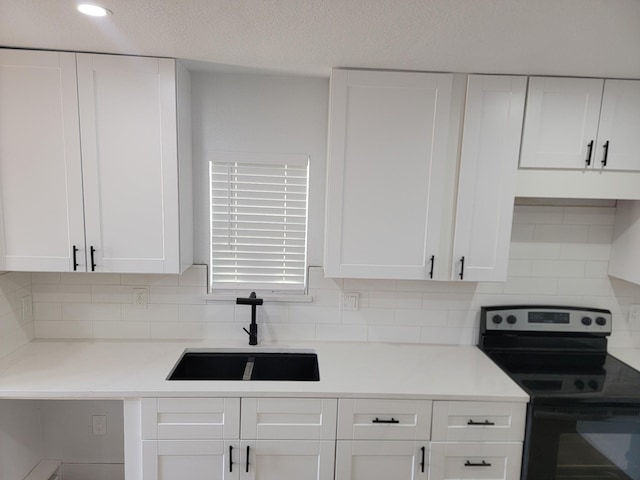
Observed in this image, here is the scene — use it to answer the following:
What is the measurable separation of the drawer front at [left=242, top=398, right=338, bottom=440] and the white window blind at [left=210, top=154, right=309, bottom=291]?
67cm

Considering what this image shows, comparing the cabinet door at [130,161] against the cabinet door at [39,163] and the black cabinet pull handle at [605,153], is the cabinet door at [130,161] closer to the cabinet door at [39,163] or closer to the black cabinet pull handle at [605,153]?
the cabinet door at [39,163]

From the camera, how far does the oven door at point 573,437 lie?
161 centimetres

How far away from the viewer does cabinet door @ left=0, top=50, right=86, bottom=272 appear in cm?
164

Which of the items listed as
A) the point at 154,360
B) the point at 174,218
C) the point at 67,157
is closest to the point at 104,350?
the point at 154,360

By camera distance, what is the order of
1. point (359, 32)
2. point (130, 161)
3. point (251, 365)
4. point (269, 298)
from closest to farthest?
point (359, 32) < point (130, 161) < point (251, 365) < point (269, 298)

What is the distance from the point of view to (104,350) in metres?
1.94

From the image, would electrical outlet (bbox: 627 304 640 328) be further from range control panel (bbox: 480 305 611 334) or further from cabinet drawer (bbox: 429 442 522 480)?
cabinet drawer (bbox: 429 442 522 480)

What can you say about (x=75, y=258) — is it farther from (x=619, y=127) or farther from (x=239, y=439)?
(x=619, y=127)

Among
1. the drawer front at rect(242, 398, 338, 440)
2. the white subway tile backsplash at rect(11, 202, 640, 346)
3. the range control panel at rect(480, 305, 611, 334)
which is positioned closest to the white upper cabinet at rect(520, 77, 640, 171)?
the white subway tile backsplash at rect(11, 202, 640, 346)

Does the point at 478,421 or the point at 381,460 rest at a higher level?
the point at 478,421

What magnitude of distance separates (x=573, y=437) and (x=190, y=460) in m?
1.69

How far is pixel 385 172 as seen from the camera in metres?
1.80

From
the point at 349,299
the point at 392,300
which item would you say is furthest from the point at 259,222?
the point at 392,300

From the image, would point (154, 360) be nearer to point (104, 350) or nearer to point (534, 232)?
point (104, 350)
